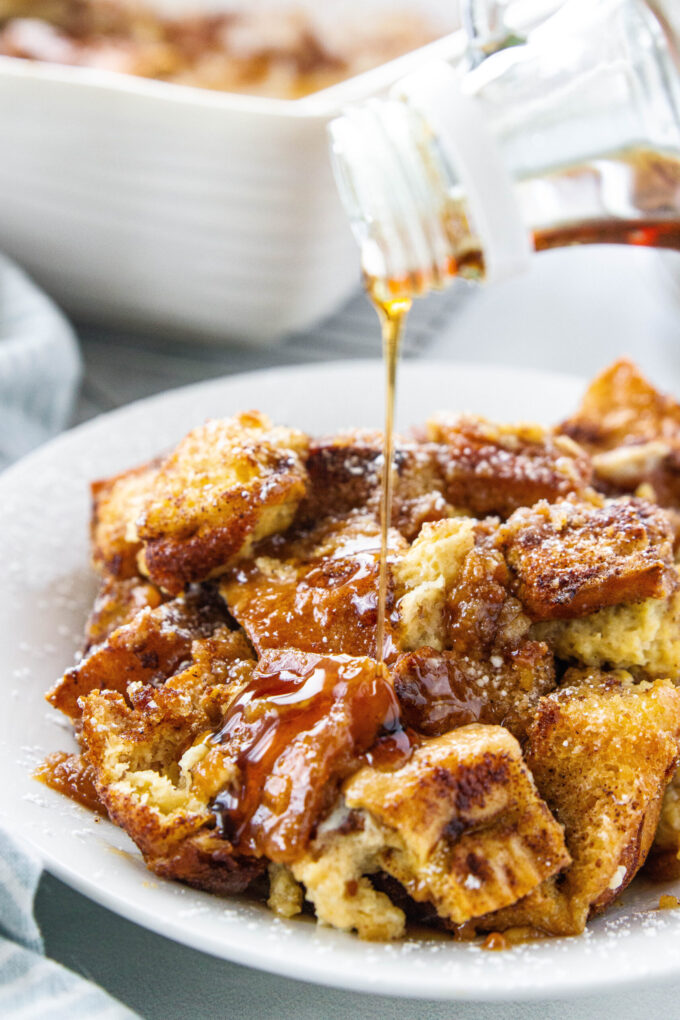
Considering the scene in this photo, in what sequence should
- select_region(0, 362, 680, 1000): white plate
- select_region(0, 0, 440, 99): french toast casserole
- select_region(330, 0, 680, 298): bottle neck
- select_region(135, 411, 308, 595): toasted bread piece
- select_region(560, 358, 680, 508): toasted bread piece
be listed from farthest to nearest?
select_region(0, 0, 440, 99): french toast casserole → select_region(560, 358, 680, 508): toasted bread piece → select_region(135, 411, 308, 595): toasted bread piece → select_region(330, 0, 680, 298): bottle neck → select_region(0, 362, 680, 1000): white plate

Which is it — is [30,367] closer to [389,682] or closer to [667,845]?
[389,682]

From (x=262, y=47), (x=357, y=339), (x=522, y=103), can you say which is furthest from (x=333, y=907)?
(x=262, y=47)

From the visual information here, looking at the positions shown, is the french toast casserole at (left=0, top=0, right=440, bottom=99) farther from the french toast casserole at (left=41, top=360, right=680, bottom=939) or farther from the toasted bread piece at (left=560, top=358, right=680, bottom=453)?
the french toast casserole at (left=41, top=360, right=680, bottom=939)

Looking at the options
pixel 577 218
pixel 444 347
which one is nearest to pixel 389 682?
pixel 577 218

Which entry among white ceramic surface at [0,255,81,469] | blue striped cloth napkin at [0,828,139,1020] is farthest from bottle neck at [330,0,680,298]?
white ceramic surface at [0,255,81,469]

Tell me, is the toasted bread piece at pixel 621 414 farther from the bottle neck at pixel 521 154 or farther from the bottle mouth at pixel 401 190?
the bottle mouth at pixel 401 190

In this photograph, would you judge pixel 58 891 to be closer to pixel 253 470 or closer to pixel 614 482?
pixel 253 470
